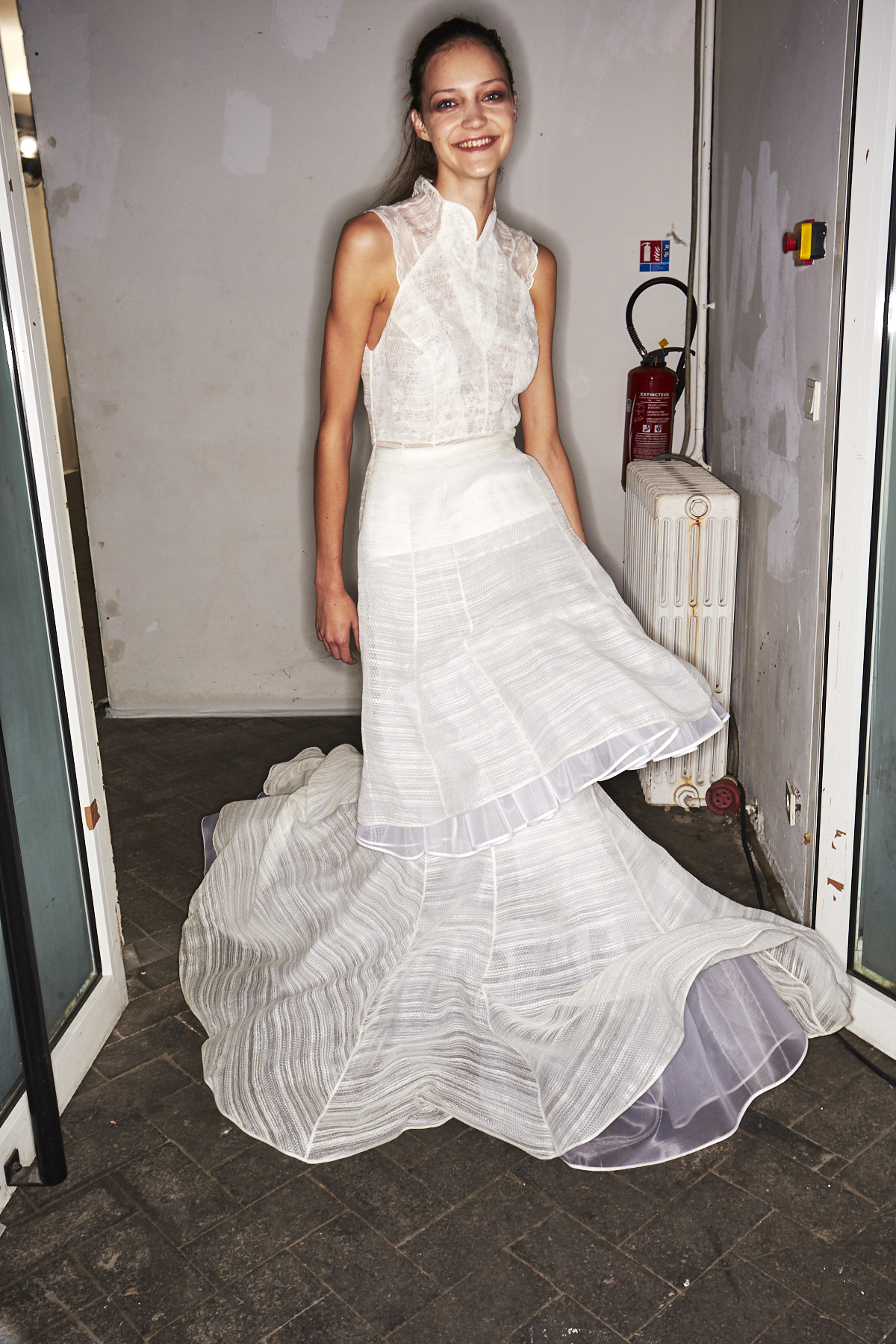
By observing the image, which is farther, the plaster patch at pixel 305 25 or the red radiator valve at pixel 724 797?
the plaster patch at pixel 305 25

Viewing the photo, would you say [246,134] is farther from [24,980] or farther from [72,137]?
[24,980]

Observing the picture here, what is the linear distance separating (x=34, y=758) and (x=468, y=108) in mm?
1672

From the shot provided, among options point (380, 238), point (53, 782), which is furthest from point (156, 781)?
point (380, 238)

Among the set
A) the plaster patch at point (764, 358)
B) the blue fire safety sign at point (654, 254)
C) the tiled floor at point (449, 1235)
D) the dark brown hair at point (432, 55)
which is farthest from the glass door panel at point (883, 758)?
the blue fire safety sign at point (654, 254)

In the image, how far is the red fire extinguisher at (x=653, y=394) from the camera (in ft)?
14.0

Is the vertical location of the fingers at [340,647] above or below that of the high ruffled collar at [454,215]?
below

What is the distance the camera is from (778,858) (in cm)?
324

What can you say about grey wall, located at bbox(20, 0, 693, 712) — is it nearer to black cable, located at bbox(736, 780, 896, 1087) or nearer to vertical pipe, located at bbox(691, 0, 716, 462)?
vertical pipe, located at bbox(691, 0, 716, 462)

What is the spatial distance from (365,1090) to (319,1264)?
0.40 meters

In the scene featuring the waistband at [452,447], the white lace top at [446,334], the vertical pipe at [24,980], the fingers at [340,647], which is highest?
the white lace top at [446,334]

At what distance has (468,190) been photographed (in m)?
2.48

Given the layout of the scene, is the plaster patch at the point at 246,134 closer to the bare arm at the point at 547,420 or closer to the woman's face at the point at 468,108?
the bare arm at the point at 547,420

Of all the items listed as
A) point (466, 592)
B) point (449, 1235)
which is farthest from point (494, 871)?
point (449, 1235)

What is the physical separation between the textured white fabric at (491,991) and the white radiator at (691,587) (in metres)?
1.18
